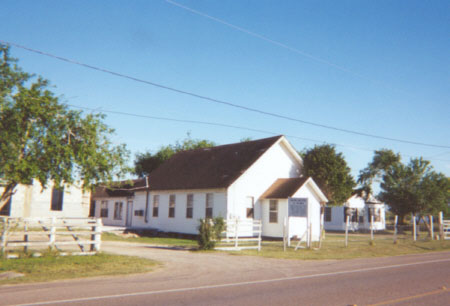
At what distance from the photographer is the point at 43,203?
98.4 ft

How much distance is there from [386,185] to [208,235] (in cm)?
2894

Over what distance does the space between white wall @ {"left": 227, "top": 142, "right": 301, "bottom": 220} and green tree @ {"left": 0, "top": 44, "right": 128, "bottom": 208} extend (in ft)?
44.2

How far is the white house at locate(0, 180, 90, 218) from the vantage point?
29.0m

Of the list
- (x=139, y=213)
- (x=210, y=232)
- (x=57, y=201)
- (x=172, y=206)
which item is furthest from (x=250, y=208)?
(x=57, y=201)

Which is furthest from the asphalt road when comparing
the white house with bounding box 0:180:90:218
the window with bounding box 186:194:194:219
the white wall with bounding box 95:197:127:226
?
the white wall with bounding box 95:197:127:226

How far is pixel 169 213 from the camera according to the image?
32.2 m

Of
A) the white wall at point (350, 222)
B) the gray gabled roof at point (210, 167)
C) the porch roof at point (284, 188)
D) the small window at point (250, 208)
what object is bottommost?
the white wall at point (350, 222)

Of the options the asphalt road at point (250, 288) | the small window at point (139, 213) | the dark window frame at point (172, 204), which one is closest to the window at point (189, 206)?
the dark window frame at point (172, 204)

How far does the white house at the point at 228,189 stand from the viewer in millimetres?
28047

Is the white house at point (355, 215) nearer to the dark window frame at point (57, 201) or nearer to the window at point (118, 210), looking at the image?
the window at point (118, 210)

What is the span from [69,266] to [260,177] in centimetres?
1858

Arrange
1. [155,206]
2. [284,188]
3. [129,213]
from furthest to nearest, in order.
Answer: [129,213]
[155,206]
[284,188]

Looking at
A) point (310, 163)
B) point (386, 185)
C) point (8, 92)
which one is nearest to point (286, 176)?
point (310, 163)

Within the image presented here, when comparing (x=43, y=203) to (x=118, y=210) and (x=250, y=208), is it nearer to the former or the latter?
(x=118, y=210)
